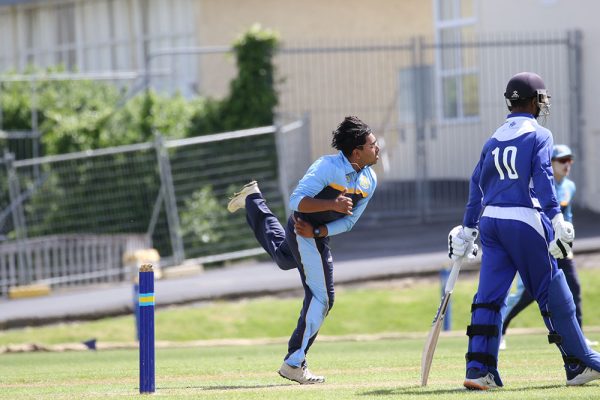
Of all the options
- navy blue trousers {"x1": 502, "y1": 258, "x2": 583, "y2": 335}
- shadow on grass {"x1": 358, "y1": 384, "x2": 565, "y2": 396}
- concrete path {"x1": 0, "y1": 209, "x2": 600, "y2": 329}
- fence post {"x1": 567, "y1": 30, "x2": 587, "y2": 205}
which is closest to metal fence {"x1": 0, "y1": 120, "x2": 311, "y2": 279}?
concrete path {"x1": 0, "y1": 209, "x2": 600, "y2": 329}

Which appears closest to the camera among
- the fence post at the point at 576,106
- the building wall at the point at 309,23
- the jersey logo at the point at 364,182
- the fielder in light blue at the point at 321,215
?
the fielder in light blue at the point at 321,215

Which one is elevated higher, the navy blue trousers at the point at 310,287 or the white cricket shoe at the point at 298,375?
the navy blue trousers at the point at 310,287

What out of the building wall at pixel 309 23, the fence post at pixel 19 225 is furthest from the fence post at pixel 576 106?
the fence post at pixel 19 225

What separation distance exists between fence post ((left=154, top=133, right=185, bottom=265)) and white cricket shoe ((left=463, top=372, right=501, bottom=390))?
45.8 ft

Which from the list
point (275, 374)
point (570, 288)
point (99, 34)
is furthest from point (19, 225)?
point (99, 34)

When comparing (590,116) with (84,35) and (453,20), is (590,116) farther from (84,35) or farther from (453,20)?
(84,35)

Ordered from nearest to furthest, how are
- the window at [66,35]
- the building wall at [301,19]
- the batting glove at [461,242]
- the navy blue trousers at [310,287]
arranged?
1. the batting glove at [461,242]
2. the navy blue trousers at [310,287]
3. the building wall at [301,19]
4. the window at [66,35]

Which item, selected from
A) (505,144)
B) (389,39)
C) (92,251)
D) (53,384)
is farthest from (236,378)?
(389,39)

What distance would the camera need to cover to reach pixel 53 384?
962 cm

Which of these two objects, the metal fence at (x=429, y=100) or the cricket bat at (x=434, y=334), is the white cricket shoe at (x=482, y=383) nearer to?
the cricket bat at (x=434, y=334)

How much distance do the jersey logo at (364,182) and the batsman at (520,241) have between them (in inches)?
38.0

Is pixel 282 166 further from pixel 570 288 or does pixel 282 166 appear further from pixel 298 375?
pixel 298 375

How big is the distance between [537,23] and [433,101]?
2594mm

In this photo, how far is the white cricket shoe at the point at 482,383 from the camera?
27.4 feet
